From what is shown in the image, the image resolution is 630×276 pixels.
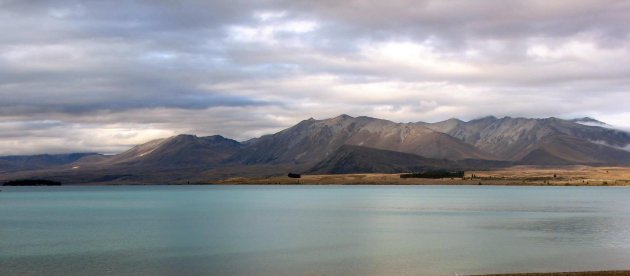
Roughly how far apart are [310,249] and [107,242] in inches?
1062

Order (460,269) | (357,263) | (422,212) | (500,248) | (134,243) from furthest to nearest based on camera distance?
(422,212), (134,243), (500,248), (357,263), (460,269)

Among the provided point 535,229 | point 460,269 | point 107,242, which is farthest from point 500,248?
point 107,242

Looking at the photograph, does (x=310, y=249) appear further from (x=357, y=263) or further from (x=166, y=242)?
(x=166, y=242)

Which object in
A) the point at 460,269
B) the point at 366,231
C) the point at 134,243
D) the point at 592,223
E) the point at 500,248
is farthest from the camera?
the point at 592,223

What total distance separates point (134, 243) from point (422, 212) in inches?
2830

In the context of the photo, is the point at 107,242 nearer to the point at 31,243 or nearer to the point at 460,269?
the point at 31,243

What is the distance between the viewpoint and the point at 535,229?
94.3 meters

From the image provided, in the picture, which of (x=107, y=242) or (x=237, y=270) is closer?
(x=237, y=270)

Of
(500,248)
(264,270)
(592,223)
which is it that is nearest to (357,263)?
(264,270)

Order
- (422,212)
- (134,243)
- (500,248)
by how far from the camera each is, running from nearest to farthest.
Result: (500,248)
(134,243)
(422,212)

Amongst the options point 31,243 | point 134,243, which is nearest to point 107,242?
point 134,243

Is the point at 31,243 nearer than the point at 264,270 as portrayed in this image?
No

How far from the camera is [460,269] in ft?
188

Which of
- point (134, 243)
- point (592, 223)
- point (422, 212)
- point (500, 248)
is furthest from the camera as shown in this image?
point (422, 212)
